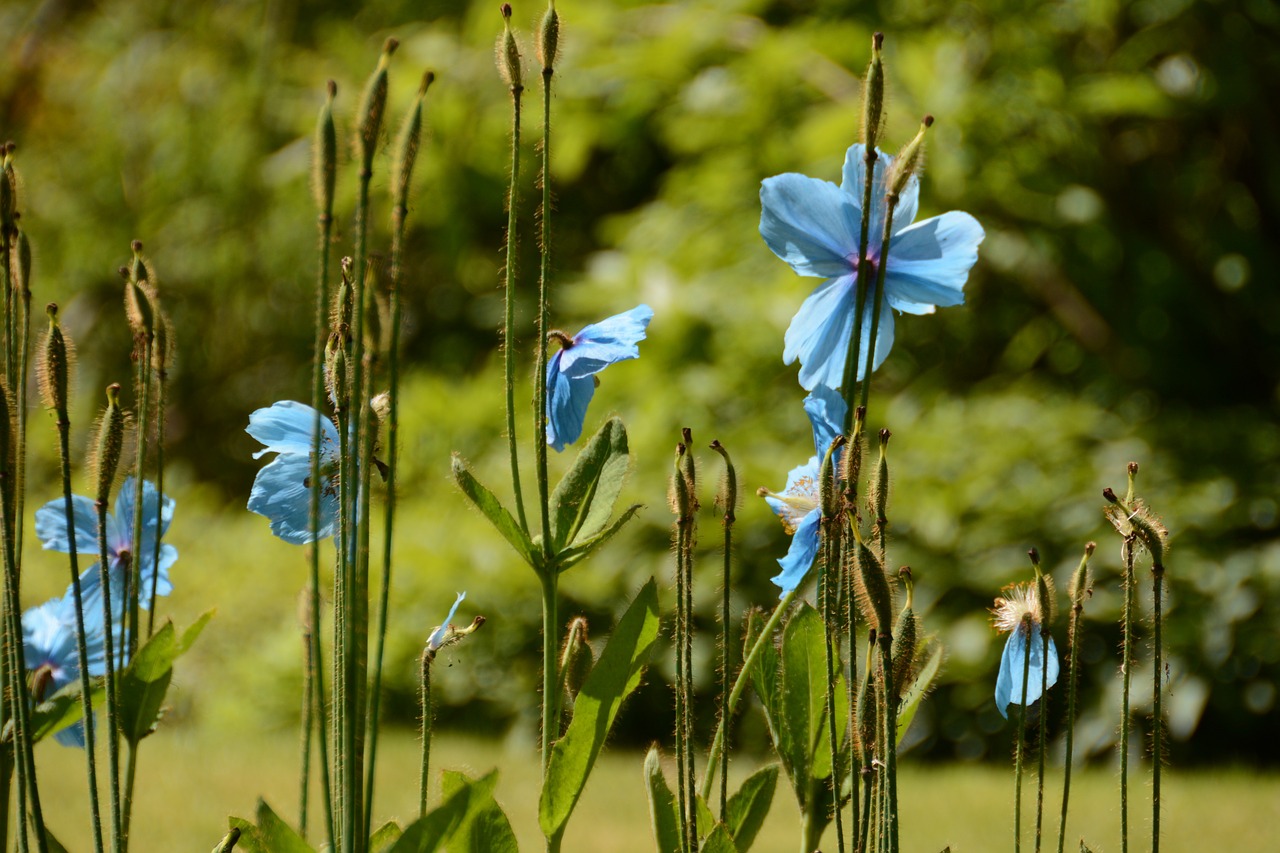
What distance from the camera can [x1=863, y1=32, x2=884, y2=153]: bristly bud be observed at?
666mm

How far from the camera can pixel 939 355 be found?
470 cm

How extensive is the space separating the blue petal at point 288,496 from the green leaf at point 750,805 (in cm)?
29

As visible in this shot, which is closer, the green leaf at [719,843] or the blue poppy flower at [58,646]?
the green leaf at [719,843]

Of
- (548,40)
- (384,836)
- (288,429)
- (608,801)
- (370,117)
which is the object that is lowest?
(608,801)

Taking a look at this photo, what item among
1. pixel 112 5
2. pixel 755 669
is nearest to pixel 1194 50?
pixel 755 669

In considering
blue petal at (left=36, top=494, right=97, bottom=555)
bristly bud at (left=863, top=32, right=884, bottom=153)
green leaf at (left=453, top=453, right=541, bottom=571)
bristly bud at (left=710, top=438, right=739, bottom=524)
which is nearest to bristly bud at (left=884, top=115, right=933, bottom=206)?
bristly bud at (left=863, top=32, right=884, bottom=153)

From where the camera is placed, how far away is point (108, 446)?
737 mm

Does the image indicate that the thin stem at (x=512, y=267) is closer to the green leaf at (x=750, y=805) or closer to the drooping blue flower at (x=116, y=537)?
the green leaf at (x=750, y=805)

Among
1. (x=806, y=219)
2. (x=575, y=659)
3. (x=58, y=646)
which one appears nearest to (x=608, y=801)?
(x=58, y=646)

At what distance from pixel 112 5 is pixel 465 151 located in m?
3.72

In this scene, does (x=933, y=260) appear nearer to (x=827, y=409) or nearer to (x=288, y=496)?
(x=827, y=409)

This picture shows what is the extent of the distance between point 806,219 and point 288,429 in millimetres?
341

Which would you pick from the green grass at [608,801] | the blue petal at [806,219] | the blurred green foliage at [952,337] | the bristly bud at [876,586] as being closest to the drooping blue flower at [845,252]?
the blue petal at [806,219]

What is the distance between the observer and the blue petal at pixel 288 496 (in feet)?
2.67
